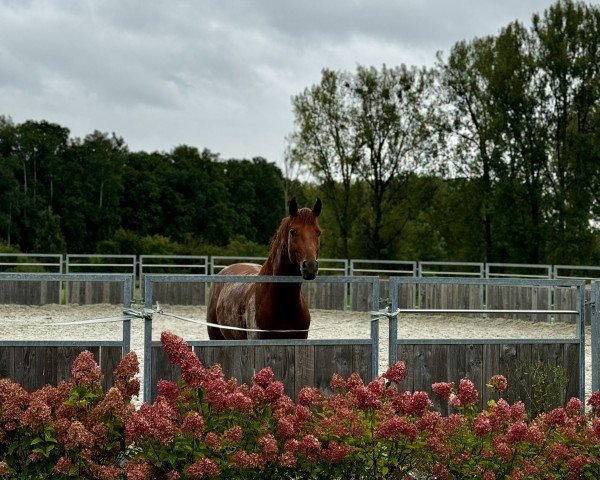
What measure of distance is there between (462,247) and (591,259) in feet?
17.2

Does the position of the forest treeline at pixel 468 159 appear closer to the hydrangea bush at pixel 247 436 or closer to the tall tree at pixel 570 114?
the tall tree at pixel 570 114

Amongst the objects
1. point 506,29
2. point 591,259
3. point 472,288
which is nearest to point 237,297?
point 472,288

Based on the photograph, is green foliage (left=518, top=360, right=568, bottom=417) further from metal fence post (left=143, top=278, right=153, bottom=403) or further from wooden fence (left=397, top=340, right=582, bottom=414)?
metal fence post (left=143, top=278, right=153, bottom=403)

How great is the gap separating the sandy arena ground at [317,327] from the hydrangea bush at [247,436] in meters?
8.62

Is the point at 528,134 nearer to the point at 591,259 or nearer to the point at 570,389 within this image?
the point at 591,259

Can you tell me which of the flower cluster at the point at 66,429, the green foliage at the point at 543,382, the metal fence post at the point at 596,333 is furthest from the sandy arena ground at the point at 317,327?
the flower cluster at the point at 66,429

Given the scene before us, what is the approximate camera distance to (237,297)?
857 centimetres

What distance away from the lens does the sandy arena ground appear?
53.4ft

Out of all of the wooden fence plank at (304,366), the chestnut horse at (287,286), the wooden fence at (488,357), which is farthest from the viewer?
the chestnut horse at (287,286)

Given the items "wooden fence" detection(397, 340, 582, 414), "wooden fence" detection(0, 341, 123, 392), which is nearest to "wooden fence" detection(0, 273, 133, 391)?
"wooden fence" detection(0, 341, 123, 392)

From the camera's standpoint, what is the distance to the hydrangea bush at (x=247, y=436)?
4121mm

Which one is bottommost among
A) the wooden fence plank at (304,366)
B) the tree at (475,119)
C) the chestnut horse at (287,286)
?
the wooden fence plank at (304,366)

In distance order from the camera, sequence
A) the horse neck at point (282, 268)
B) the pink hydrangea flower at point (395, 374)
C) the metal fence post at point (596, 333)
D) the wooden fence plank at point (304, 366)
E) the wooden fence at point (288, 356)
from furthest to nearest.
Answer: the horse neck at point (282, 268) < the metal fence post at point (596, 333) < the wooden fence plank at point (304, 366) < the wooden fence at point (288, 356) < the pink hydrangea flower at point (395, 374)

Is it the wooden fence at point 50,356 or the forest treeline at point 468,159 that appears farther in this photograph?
the forest treeline at point 468,159
